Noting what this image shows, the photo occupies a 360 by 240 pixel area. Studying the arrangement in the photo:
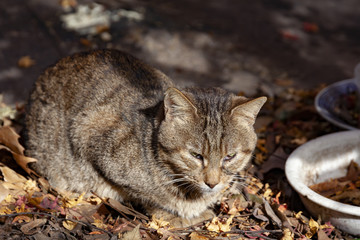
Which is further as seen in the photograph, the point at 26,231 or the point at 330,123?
the point at 330,123

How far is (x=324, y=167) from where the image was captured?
4.39 meters

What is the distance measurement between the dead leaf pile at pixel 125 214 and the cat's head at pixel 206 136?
A: 0.51 m

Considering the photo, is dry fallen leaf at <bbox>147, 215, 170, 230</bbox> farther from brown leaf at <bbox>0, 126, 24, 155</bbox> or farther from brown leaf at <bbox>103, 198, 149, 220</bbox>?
brown leaf at <bbox>0, 126, 24, 155</bbox>

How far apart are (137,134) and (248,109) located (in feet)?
3.03

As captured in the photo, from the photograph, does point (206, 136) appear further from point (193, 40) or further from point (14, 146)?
point (193, 40)

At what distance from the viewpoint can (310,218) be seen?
392cm

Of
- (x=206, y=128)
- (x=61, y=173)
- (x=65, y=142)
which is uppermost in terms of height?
(x=206, y=128)

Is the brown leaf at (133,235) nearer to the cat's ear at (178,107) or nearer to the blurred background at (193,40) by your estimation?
the cat's ear at (178,107)

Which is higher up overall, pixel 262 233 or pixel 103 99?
pixel 103 99

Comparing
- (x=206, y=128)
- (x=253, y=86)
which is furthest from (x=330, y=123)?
(x=206, y=128)

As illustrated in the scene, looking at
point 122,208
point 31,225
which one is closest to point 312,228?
point 122,208

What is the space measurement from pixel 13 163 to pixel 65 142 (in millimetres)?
657

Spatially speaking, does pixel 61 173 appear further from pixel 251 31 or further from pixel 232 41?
pixel 251 31

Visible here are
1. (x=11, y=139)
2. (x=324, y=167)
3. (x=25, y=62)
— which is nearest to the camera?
(x=11, y=139)
